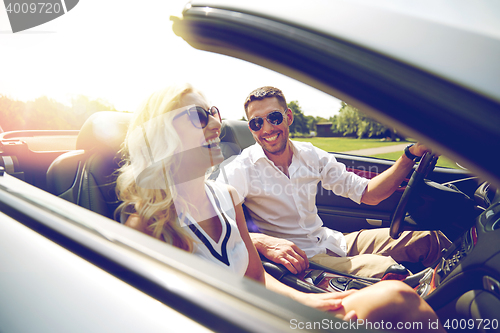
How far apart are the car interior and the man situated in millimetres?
173

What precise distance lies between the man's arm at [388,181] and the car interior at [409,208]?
0.16 metres

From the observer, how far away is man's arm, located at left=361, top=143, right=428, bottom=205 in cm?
195

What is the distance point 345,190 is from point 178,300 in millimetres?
1961

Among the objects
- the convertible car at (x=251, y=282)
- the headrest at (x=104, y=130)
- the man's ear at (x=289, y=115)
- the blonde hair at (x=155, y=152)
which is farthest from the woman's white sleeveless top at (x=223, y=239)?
the man's ear at (x=289, y=115)

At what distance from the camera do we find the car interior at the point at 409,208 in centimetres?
93

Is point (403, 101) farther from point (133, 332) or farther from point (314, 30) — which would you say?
point (133, 332)

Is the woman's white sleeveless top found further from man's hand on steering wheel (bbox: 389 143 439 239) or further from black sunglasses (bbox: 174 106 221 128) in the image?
man's hand on steering wheel (bbox: 389 143 439 239)

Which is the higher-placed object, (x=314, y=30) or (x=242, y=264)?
(x=314, y=30)

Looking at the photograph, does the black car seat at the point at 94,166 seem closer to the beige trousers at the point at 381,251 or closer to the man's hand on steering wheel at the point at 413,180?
the beige trousers at the point at 381,251

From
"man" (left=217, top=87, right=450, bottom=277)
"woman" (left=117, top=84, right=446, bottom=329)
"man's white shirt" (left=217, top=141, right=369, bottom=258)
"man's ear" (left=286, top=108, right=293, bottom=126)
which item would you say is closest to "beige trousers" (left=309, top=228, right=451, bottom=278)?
"man" (left=217, top=87, right=450, bottom=277)

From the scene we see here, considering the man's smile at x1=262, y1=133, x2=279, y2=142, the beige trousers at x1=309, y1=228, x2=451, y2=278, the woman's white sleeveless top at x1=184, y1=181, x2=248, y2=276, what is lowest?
the beige trousers at x1=309, y1=228, x2=451, y2=278

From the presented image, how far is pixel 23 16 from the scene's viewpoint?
1315 millimetres

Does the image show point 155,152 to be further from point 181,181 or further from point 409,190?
point 409,190

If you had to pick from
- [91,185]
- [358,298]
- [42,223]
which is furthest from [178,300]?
[91,185]
